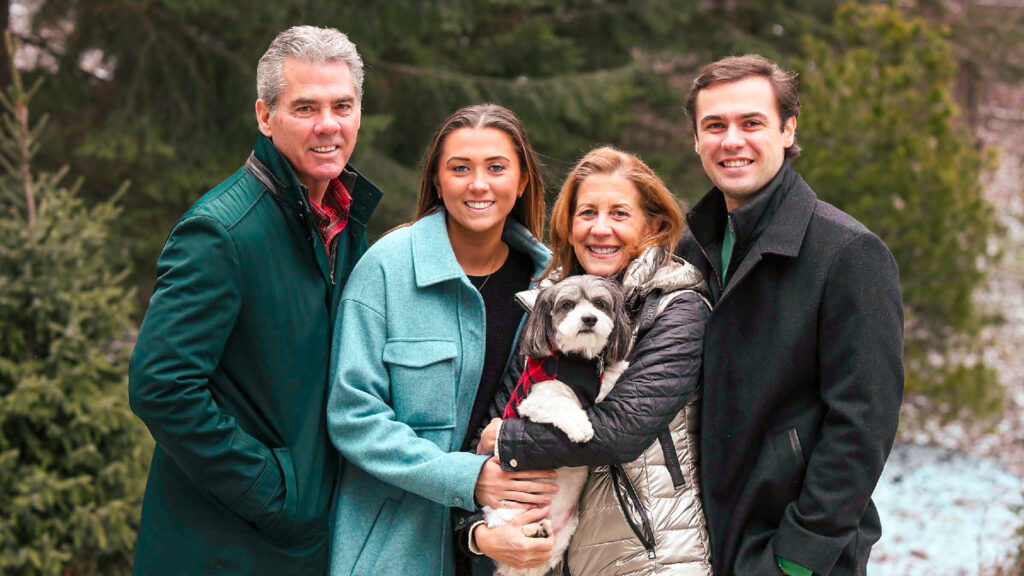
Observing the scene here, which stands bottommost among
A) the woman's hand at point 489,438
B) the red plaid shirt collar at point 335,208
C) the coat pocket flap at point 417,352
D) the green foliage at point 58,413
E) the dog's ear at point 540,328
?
the green foliage at point 58,413

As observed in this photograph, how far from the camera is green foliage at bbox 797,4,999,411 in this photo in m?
8.62

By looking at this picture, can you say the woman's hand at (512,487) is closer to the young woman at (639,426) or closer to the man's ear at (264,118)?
the young woman at (639,426)

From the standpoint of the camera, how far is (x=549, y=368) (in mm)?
2764

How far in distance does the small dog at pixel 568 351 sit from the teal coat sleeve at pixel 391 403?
0.71 feet

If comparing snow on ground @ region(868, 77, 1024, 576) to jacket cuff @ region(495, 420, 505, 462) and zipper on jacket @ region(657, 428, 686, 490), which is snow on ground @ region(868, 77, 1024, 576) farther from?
jacket cuff @ region(495, 420, 505, 462)

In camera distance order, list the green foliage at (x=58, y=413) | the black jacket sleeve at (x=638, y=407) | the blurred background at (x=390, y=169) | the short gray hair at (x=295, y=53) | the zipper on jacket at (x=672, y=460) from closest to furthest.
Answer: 1. the black jacket sleeve at (x=638, y=407)
2. the zipper on jacket at (x=672, y=460)
3. the short gray hair at (x=295, y=53)
4. the green foliage at (x=58, y=413)
5. the blurred background at (x=390, y=169)

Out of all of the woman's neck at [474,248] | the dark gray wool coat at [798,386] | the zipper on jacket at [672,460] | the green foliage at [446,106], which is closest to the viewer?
the dark gray wool coat at [798,386]

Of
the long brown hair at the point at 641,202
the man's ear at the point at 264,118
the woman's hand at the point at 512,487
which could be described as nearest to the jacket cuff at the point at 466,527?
the woman's hand at the point at 512,487

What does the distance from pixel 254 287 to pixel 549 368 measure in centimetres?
99

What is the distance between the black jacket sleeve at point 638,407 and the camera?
2.54 meters

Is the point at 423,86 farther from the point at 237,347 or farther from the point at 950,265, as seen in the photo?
the point at 237,347

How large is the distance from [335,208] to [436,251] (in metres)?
0.46

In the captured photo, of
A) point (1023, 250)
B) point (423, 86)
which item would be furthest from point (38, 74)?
point (1023, 250)

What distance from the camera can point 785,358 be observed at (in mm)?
2516
